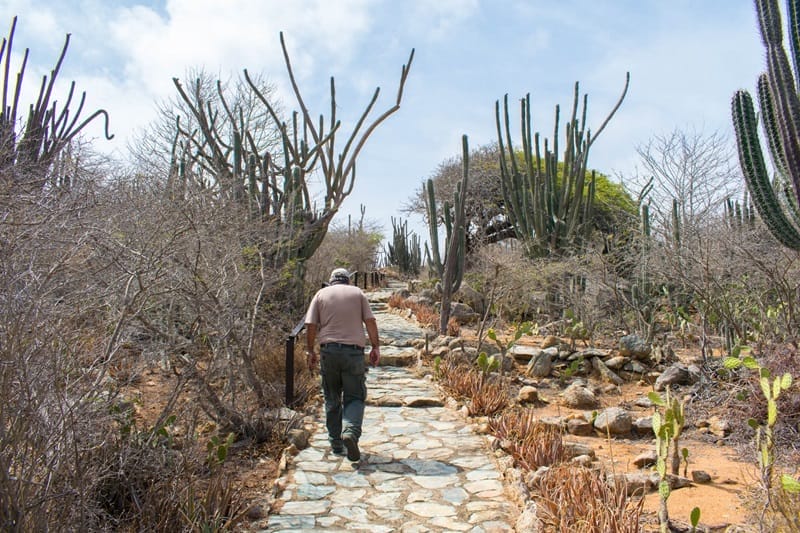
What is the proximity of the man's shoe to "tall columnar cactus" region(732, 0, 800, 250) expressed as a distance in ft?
16.6

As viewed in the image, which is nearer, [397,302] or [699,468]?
[699,468]

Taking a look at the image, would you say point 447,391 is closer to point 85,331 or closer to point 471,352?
point 471,352

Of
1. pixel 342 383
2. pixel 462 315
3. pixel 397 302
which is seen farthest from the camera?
pixel 397 302

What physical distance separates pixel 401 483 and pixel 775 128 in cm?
576

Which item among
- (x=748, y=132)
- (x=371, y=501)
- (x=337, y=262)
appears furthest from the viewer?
(x=337, y=262)

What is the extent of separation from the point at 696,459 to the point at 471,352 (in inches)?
165

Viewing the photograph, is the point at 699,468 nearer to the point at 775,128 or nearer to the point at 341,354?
the point at 341,354

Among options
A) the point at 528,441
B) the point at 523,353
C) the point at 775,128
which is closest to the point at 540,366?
the point at 523,353

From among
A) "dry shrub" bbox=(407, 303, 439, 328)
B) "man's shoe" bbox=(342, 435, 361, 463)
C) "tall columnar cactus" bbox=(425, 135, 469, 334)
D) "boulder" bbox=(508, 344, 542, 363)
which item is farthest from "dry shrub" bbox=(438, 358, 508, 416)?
"dry shrub" bbox=(407, 303, 439, 328)

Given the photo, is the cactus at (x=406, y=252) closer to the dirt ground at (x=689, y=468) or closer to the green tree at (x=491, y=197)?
the green tree at (x=491, y=197)

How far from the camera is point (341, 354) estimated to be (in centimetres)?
552

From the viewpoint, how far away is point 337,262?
22000 millimetres

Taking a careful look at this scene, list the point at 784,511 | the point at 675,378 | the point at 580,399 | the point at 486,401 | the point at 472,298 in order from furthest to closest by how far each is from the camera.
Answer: the point at 472,298 < the point at 675,378 < the point at 580,399 < the point at 486,401 < the point at 784,511

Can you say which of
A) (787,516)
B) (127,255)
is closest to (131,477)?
(127,255)
